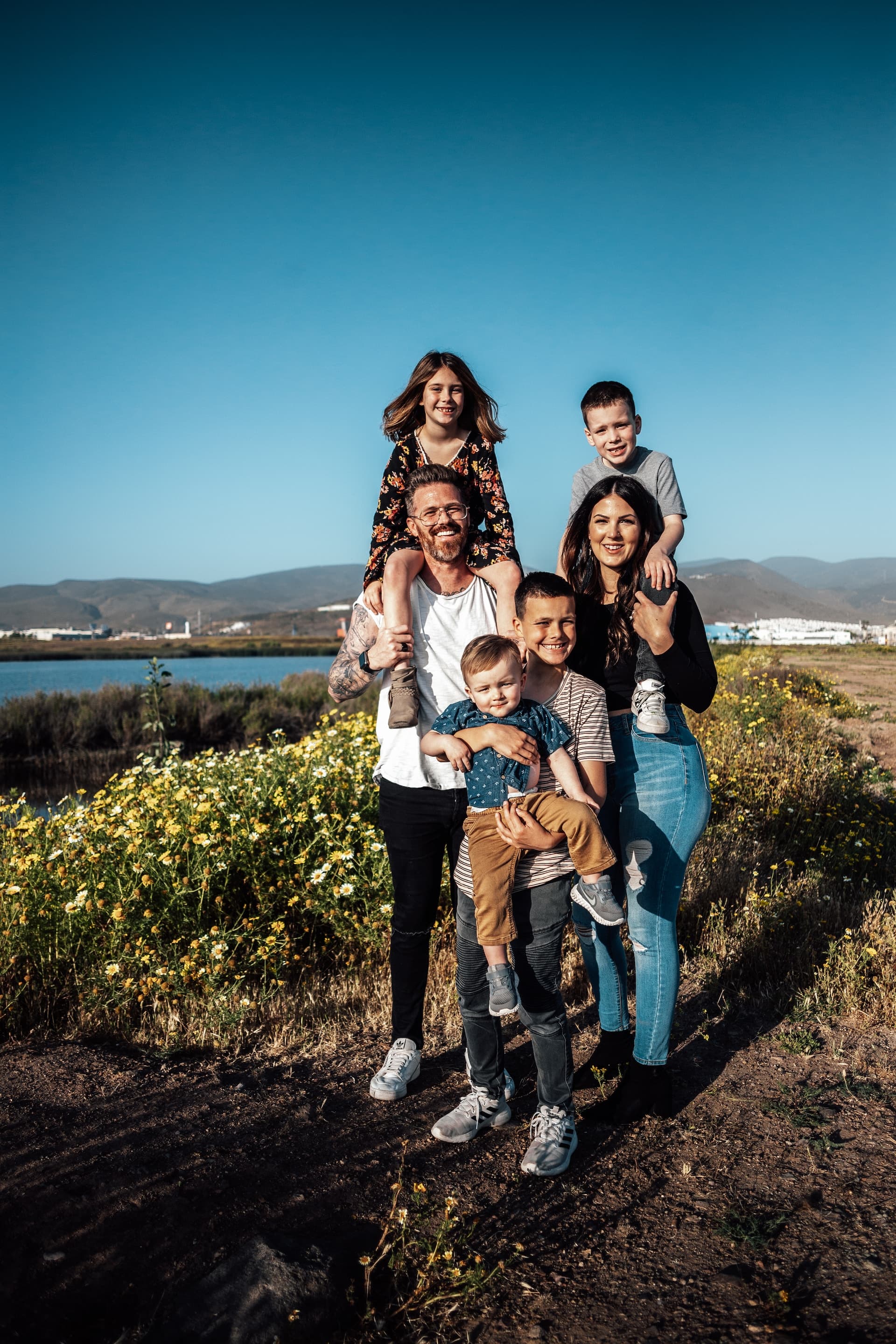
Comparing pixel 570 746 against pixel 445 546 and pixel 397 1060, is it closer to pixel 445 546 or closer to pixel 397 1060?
pixel 445 546

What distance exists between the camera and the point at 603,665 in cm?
298

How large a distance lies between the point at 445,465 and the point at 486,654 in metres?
1.04

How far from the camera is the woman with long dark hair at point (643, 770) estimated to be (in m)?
2.93

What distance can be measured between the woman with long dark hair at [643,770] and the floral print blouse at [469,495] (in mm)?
399

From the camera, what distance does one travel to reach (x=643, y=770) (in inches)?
116

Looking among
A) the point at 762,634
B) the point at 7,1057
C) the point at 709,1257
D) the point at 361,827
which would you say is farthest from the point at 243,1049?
the point at 762,634

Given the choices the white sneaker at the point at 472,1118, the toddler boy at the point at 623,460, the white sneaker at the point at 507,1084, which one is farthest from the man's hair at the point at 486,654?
the white sneaker at the point at 472,1118

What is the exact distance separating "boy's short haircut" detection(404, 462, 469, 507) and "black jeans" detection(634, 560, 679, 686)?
0.69 m

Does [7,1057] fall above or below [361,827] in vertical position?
below

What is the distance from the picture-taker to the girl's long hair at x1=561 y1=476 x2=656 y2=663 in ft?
9.68

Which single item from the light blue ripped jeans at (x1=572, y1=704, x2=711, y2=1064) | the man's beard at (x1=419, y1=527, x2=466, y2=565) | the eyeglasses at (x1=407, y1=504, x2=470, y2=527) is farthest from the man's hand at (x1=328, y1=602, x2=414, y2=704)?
the light blue ripped jeans at (x1=572, y1=704, x2=711, y2=1064)

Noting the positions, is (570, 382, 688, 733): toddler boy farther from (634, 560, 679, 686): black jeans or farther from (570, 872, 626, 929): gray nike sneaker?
(570, 872, 626, 929): gray nike sneaker

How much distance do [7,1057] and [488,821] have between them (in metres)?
2.28

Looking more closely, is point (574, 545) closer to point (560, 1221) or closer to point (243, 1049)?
point (560, 1221)
